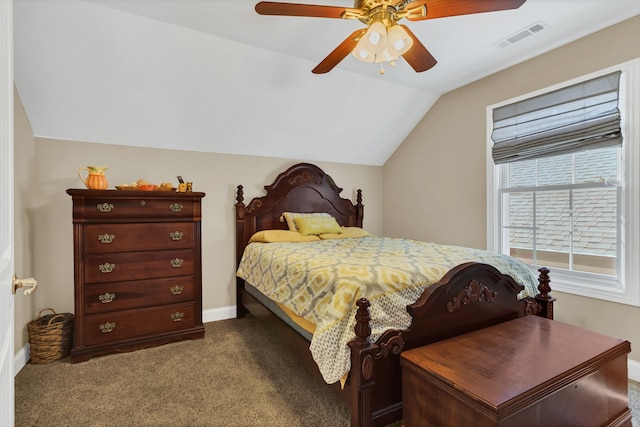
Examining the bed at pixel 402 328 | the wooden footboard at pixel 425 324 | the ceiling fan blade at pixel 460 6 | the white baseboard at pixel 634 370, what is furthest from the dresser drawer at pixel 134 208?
the white baseboard at pixel 634 370

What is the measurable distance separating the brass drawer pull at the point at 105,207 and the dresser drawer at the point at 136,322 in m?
0.81

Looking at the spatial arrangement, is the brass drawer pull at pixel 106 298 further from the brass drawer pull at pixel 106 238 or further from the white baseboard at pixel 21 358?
the white baseboard at pixel 21 358

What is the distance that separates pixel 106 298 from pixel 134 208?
0.73 metres

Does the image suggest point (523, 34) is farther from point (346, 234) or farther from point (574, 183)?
point (346, 234)

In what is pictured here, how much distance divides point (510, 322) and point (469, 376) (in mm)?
828

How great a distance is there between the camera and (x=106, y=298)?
247cm

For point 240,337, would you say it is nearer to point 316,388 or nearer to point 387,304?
point 316,388

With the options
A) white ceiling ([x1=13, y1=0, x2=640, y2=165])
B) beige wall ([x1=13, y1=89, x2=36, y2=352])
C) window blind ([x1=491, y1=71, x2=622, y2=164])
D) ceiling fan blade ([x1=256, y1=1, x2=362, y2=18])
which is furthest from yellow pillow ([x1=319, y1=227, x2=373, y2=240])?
beige wall ([x1=13, y1=89, x2=36, y2=352])

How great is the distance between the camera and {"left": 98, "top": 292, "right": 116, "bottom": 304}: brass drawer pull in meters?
2.46

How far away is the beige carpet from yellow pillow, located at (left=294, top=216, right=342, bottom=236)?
1.24 meters

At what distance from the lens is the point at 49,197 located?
105 inches

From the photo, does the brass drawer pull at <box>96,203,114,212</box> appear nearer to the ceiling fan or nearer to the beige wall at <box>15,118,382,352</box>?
the beige wall at <box>15,118,382,352</box>

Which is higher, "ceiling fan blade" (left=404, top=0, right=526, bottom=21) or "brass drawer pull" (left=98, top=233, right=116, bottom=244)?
"ceiling fan blade" (left=404, top=0, right=526, bottom=21)
